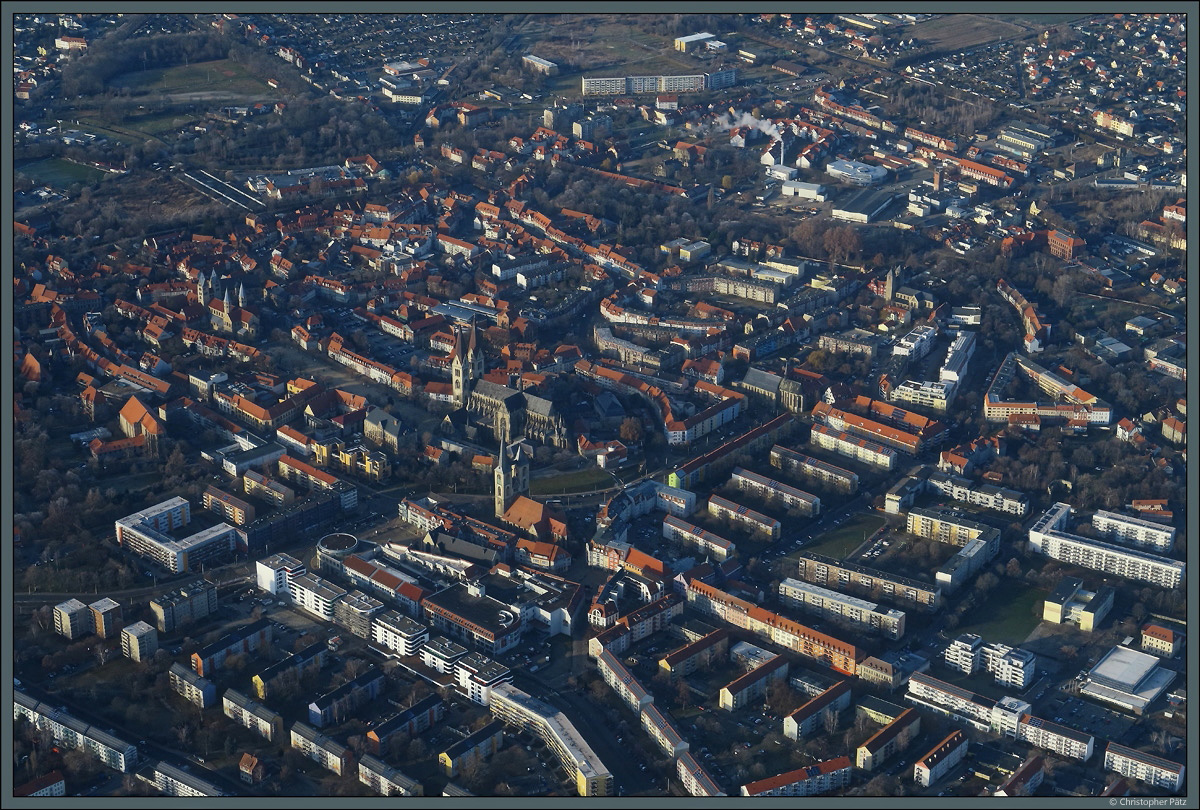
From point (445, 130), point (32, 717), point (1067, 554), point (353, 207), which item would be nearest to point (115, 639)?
point (32, 717)

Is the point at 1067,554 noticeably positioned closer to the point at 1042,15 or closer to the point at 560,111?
the point at 560,111

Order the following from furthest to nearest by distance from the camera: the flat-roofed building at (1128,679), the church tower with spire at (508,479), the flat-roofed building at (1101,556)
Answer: the church tower with spire at (508,479), the flat-roofed building at (1101,556), the flat-roofed building at (1128,679)

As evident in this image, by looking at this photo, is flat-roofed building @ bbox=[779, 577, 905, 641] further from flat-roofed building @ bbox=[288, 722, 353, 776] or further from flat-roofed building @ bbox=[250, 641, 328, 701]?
flat-roofed building @ bbox=[288, 722, 353, 776]

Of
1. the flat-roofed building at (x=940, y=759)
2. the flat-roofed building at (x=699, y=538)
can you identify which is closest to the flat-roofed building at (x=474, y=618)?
the flat-roofed building at (x=699, y=538)

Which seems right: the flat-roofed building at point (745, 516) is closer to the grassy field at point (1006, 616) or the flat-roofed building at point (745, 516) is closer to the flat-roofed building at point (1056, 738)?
the grassy field at point (1006, 616)

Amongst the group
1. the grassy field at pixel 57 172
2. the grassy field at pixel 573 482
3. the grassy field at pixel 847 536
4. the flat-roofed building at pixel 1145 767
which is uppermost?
the grassy field at pixel 57 172

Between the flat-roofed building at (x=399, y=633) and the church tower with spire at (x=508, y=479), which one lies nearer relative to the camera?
the flat-roofed building at (x=399, y=633)

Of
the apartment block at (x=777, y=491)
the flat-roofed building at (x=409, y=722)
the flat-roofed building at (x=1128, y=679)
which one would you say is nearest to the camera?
the flat-roofed building at (x=409, y=722)

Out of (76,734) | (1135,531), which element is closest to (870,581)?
(1135,531)

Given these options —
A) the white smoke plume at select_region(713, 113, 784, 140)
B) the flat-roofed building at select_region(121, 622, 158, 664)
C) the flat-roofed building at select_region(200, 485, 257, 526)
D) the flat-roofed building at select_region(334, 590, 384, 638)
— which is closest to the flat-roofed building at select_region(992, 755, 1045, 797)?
the flat-roofed building at select_region(334, 590, 384, 638)
